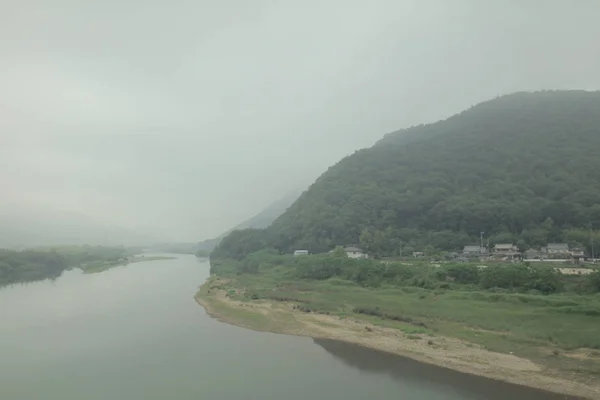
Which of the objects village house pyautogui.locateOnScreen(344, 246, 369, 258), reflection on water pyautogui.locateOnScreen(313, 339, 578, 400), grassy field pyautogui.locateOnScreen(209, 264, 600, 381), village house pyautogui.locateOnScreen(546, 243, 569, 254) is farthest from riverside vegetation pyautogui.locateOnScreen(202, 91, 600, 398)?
village house pyautogui.locateOnScreen(344, 246, 369, 258)

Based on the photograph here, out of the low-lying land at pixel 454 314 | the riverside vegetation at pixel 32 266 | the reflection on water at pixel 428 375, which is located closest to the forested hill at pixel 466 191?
the low-lying land at pixel 454 314

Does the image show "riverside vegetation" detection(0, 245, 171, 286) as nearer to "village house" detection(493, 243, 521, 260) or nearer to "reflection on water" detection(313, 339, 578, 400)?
"reflection on water" detection(313, 339, 578, 400)

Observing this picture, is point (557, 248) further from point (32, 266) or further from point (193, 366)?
point (32, 266)

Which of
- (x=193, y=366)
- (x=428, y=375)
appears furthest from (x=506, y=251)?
(x=193, y=366)

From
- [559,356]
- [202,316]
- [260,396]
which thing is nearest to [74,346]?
[202,316]

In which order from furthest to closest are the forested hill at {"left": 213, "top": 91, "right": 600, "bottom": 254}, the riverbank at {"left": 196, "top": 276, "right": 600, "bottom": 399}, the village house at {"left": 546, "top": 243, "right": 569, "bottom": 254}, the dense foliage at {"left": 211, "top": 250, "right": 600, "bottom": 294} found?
the forested hill at {"left": 213, "top": 91, "right": 600, "bottom": 254}
the village house at {"left": 546, "top": 243, "right": 569, "bottom": 254}
the dense foliage at {"left": 211, "top": 250, "right": 600, "bottom": 294}
the riverbank at {"left": 196, "top": 276, "right": 600, "bottom": 399}

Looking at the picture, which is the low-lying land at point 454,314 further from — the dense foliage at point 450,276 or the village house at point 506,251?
the village house at point 506,251
